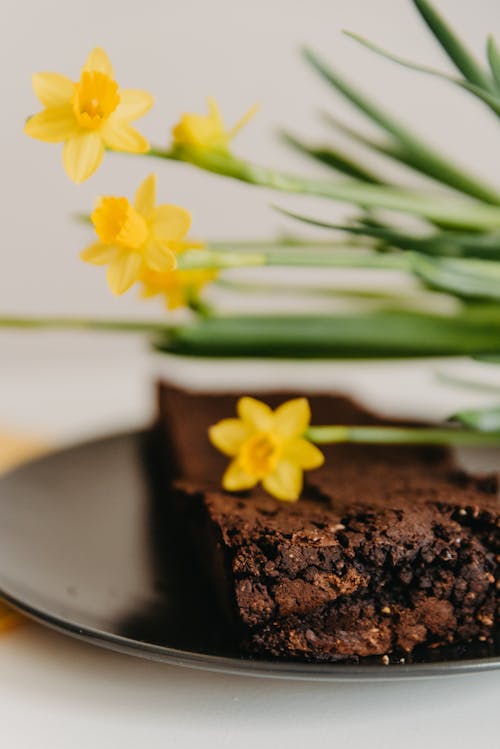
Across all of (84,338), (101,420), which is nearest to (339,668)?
(101,420)

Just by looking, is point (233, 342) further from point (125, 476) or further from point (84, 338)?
point (84, 338)

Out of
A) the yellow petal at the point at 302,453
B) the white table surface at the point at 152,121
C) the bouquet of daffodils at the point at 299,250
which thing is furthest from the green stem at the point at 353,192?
the white table surface at the point at 152,121

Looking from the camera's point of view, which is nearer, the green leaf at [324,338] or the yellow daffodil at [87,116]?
the yellow daffodil at [87,116]

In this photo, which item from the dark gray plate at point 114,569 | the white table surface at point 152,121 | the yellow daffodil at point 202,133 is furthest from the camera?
the white table surface at point 152,121

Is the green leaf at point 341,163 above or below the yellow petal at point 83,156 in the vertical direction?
above

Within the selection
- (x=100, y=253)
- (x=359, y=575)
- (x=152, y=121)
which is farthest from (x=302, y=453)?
(x=152, y=121)

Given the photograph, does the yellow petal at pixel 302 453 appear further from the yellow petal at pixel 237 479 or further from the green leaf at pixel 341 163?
the green leaf at pixel 341 163
